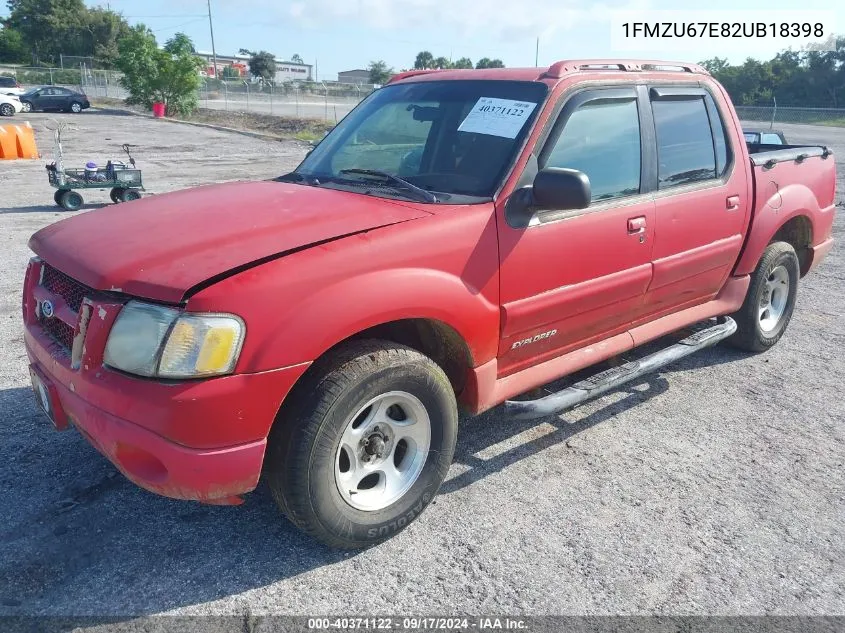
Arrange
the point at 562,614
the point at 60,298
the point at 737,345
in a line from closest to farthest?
the point at 562,614 < the point at 60,298 < the point at 737,345

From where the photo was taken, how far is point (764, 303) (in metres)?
5.22

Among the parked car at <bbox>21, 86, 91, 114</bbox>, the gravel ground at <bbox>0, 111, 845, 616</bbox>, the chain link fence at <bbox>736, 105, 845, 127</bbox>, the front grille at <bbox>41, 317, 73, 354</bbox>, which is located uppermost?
the parked car at <bbox>21, 86, 91, 114</bbox>

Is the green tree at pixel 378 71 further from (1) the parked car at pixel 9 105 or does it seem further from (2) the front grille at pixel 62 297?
→ (2) the front grille at pixel 62 297

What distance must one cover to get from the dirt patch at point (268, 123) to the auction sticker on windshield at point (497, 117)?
21621mm

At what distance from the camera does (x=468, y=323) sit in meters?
2.99

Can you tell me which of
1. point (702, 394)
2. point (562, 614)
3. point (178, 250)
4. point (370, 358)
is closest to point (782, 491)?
point (702, 394)

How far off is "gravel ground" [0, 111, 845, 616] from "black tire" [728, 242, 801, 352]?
64 cm

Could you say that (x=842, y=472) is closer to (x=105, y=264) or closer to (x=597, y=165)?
(x=597, y=165)

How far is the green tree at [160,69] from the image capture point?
→ 113 feet

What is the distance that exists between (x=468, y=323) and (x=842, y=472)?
227 cm

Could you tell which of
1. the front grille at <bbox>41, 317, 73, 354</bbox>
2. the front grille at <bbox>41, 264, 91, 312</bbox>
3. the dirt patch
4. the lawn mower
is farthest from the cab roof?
the dirt patch

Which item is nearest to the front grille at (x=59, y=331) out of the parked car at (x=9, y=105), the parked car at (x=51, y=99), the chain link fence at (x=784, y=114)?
the chain link fence at (x=784, y=114)

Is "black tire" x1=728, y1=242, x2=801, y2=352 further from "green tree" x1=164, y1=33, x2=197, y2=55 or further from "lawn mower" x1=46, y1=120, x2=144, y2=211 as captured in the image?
"green tree" x1=164, y1=33, x2=197, y2=55

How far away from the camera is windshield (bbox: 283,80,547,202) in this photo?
3.27m
